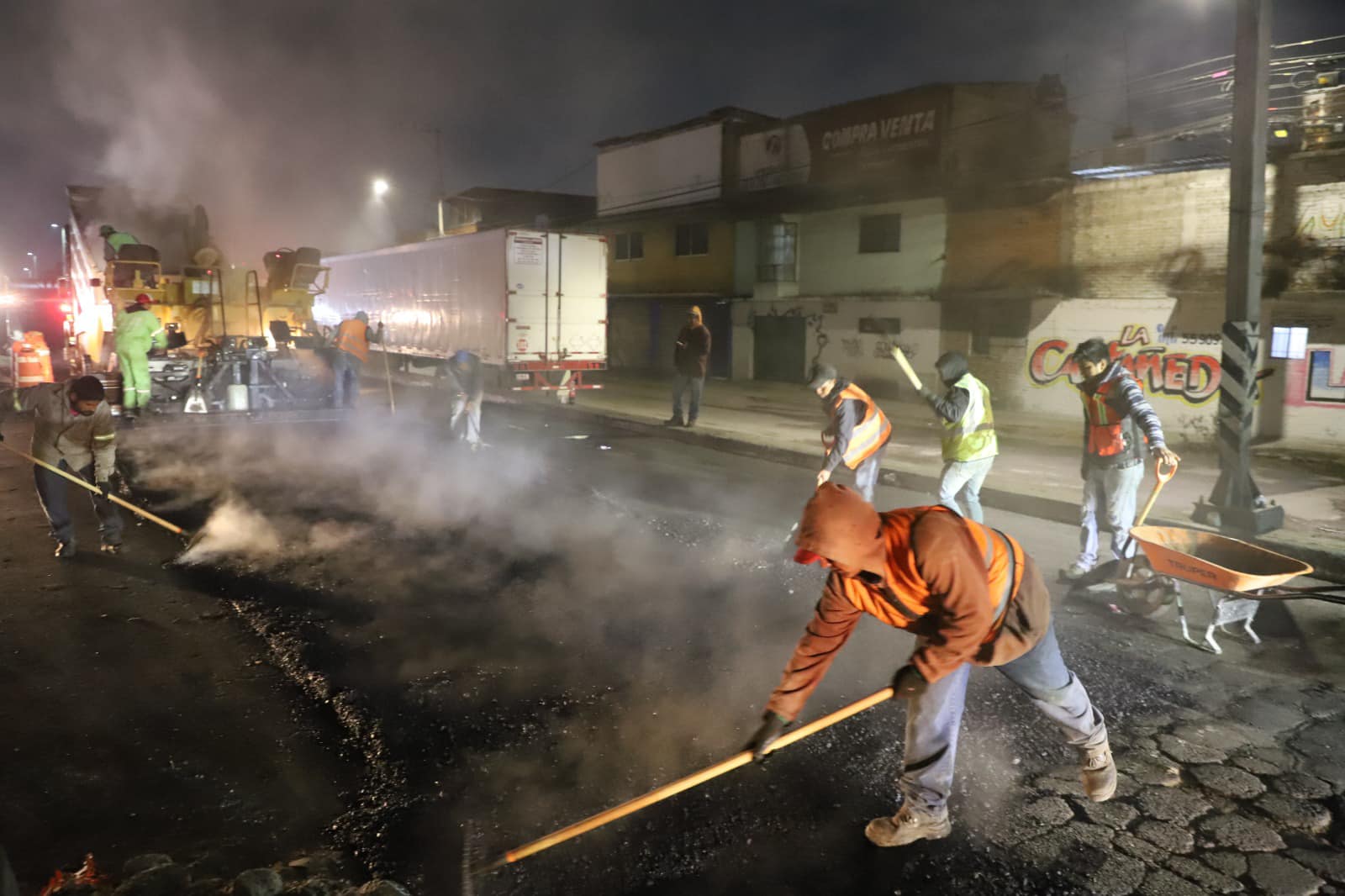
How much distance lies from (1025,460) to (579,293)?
9058mm

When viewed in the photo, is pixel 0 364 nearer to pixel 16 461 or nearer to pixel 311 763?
pixel 16 461

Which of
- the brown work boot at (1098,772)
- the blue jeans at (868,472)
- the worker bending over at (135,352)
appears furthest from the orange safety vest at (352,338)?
the brown work boot at (1098,772)

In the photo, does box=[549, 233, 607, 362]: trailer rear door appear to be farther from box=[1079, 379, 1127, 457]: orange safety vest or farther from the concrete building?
box=[1079, 379, 1127, 457]: orange safety vest

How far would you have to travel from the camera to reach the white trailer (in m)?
16.0

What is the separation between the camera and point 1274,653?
16.0ft

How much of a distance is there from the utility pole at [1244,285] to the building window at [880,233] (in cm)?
1347

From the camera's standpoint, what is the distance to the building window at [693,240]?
26.4m

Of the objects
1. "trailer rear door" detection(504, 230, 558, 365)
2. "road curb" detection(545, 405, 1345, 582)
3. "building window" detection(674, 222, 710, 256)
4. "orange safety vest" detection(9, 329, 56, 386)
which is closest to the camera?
"road curb" detection(545, 405, 1345, 582)

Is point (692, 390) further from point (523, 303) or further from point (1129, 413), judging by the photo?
point (1129, 413)

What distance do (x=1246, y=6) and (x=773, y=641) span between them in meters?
6.88

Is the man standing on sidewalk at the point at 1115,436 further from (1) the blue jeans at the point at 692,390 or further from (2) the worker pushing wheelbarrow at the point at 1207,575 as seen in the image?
(1) the blue jeans at the point at 692,390

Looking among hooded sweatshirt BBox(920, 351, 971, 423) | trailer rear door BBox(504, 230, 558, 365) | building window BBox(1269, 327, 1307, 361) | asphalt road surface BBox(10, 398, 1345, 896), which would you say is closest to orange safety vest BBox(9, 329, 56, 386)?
trailer rear door BBox(504, 230, 558, 365)

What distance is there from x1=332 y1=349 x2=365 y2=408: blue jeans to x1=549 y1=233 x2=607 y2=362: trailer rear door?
4420 mm

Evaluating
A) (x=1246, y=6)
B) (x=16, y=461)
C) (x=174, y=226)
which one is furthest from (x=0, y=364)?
(x=1246, y=6)
